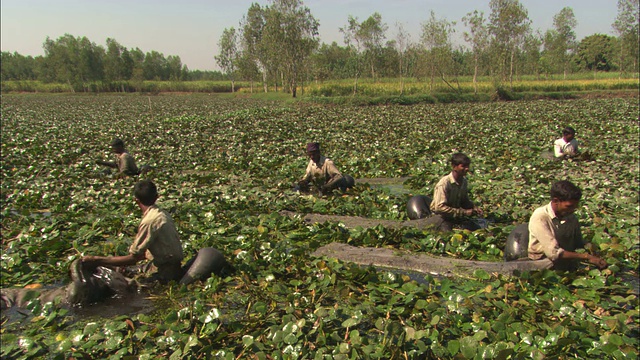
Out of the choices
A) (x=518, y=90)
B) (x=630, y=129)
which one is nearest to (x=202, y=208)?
(x=630, y=129)

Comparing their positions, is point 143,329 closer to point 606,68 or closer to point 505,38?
point 505,38

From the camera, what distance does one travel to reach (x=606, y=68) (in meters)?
59.3

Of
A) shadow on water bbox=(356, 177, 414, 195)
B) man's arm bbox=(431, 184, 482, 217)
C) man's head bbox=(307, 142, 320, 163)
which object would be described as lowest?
shadow on water bbox=(356, 177, 414, 195)

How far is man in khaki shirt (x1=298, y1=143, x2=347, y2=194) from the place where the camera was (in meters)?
7.95

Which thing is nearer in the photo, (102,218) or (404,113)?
(102,218)

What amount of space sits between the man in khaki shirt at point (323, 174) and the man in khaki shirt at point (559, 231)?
156 inches

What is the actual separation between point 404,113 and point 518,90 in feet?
53.5

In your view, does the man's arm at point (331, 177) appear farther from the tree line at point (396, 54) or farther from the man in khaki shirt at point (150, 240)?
the tree line at point (396, 54)

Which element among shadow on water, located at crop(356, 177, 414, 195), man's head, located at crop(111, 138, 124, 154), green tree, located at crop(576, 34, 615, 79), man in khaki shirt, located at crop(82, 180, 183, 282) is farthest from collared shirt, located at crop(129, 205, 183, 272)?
green tree, located at crop(576, 34, 615, 79)

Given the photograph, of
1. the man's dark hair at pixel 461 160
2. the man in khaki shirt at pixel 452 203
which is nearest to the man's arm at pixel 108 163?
the man in khaki shirt at pixel 452 203

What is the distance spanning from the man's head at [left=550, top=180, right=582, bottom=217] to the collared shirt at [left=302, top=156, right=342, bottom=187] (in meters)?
4.18

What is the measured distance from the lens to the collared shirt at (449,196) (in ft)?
19.3

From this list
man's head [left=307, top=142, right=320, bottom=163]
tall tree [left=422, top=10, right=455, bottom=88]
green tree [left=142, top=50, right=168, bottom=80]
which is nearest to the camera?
man's head [left=307, top=142, right=320, bottom=163]

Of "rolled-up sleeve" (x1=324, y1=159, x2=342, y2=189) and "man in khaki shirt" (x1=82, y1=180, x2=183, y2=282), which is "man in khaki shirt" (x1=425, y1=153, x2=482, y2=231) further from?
"man in khaki shirt" (x1=82, y1=180, x2=183, y2=282)
